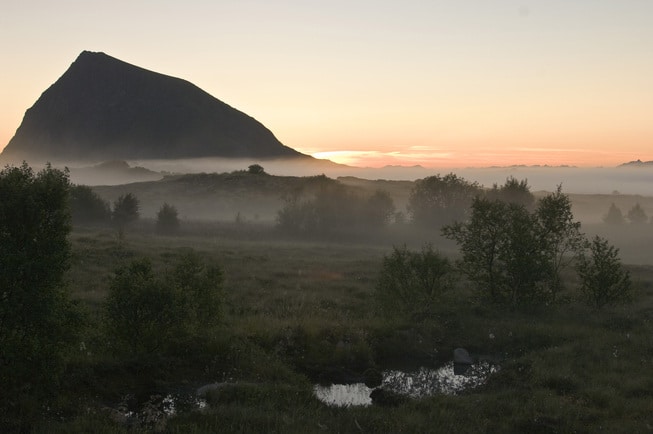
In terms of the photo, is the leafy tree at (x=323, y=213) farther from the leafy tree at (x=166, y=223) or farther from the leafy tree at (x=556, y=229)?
the leafy tree at (x=556, y=229)

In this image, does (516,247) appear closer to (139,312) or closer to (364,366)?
(364,366)

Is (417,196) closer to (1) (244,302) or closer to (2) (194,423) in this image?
(1) (244,302)

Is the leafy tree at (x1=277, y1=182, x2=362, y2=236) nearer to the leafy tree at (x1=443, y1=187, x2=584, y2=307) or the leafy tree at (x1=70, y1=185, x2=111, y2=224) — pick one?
the leafy tree at (x1=70, y1=185, x2=111, y2=224)

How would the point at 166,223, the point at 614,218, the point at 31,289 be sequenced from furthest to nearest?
the point at 614,218 < the point at 166,223 < the point at 31,289

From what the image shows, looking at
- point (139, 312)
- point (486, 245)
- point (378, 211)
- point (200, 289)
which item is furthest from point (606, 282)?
point (378, 211)

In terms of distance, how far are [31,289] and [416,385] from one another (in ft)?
38.5

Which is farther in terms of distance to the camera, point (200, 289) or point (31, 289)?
point (200, 289)

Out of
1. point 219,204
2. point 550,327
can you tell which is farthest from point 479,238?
point 219,204

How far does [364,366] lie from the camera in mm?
17875

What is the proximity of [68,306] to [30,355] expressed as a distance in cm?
133

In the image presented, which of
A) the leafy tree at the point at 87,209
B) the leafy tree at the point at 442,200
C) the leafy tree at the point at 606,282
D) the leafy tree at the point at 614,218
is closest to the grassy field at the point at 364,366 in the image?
the leafy tree at the point at 606,282

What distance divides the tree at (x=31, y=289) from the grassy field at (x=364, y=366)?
0.94m

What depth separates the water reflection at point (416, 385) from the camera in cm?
1509

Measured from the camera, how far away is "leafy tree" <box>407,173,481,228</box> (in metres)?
85.4
